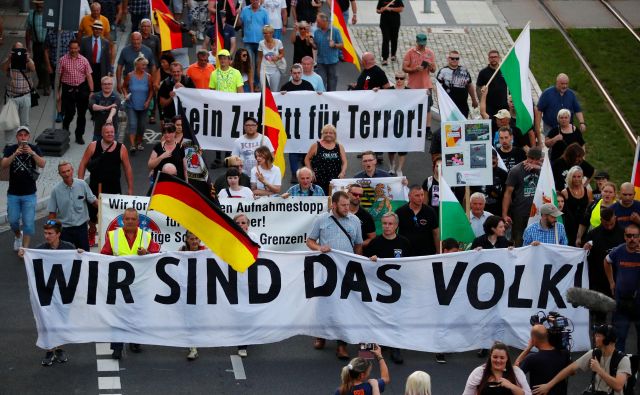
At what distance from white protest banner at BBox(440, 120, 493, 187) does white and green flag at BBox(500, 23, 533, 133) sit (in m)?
2.06

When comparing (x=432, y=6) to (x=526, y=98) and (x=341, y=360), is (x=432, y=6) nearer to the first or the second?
(x=526, y=98)

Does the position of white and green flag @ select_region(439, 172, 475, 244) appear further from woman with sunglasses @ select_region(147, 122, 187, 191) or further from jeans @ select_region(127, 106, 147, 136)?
jeans @ select_region(127, 106, 147, 136)

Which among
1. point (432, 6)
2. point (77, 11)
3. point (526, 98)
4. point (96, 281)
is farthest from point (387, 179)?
point (432, 6)

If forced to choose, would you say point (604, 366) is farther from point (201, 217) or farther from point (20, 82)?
point (20, 82)

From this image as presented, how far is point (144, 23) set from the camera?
23391 millimetres

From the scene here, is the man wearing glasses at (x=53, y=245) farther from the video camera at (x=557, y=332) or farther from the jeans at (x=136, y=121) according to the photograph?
the jeans at (x=136, y=121)

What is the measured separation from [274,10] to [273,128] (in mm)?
6516

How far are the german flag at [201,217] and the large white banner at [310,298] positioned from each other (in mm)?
555

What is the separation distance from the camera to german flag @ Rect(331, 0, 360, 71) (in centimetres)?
2295

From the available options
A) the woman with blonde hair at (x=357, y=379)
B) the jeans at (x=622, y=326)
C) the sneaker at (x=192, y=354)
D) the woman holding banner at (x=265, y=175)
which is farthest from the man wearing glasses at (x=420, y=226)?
the woman with blonde hair at (x=357, y=379)

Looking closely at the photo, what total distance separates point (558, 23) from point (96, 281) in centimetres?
1776

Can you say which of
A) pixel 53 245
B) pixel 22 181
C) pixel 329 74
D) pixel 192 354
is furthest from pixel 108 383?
pixel 329 74

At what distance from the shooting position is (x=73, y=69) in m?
22.5

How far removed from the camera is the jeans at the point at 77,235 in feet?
57.1
